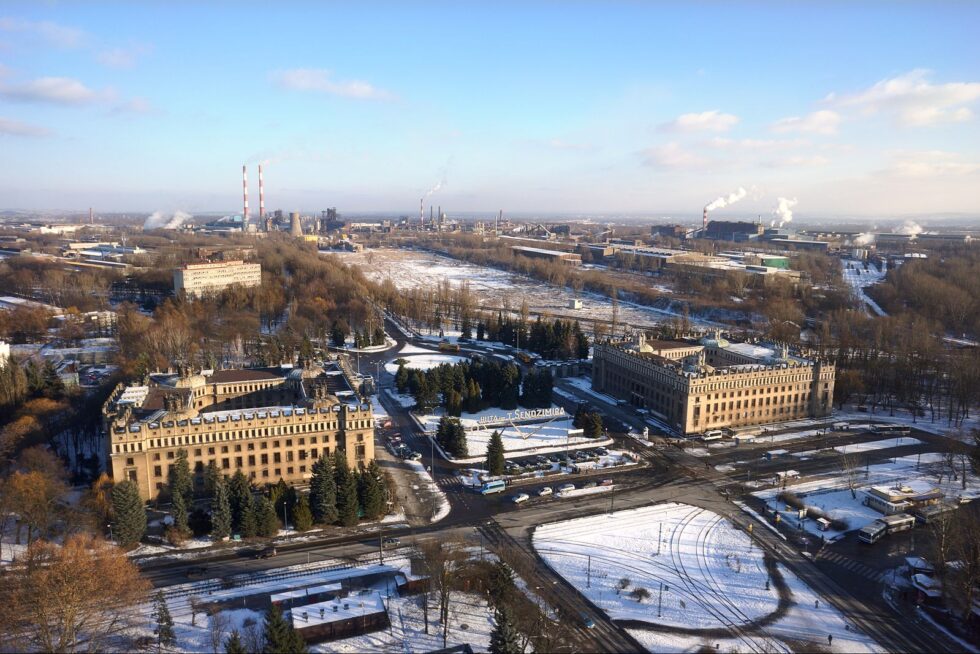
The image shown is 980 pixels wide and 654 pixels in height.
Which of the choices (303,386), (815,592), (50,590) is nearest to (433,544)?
(50,590)

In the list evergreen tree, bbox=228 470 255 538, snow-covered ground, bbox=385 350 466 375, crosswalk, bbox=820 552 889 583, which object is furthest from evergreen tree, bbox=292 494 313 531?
snow-covered ground, bbox=385 350 466 375

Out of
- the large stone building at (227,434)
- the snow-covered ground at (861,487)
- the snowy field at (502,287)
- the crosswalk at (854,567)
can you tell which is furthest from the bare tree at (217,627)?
the snowy field at (502,287)

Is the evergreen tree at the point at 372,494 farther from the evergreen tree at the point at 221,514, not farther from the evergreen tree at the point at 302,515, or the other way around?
the evergreen tree at the point at 221,514

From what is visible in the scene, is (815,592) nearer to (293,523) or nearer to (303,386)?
(293,523)

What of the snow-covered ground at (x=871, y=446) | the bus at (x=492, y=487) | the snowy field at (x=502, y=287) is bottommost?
the bus at (x=492, y=487)

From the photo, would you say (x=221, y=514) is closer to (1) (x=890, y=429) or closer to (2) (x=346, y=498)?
(2) (x=346, y=498)

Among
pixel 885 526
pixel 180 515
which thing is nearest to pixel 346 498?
pixel 180 515

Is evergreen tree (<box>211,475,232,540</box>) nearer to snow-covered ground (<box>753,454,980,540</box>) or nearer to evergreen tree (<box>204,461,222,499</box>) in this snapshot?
evergreen tree (<box>204,461,222,499</box>)
